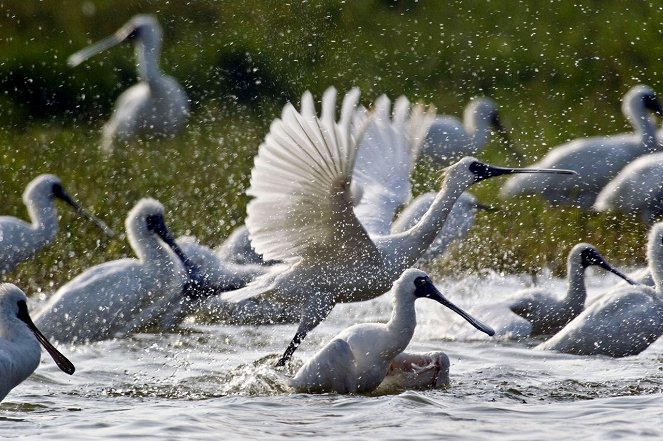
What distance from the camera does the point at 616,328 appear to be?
7773 mm

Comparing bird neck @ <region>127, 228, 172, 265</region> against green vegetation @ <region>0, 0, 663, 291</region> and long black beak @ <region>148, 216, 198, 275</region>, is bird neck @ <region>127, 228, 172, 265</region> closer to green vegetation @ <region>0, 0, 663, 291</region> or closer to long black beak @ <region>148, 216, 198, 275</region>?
long black beak @ <region>148, 216, 198, 275</region>

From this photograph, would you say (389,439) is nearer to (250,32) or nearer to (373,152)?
(373,152)

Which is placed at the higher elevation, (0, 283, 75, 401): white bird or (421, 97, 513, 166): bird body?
(421, 97, 513, 166): bird body

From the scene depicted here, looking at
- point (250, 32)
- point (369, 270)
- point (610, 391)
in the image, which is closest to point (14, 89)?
point (250, 32)

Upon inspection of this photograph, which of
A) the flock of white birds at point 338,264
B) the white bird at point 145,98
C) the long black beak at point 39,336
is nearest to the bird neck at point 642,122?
the flock of white birds at point 338,264

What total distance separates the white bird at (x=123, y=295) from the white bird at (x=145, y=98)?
4778mm

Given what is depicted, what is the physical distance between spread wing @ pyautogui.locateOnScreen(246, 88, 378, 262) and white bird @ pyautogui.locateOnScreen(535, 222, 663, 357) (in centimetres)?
125

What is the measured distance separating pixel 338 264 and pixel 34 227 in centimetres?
293

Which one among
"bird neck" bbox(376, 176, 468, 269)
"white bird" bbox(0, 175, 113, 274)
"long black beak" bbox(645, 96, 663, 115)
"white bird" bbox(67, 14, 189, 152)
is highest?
"white bird" bbox(67, 14, 189, 152)

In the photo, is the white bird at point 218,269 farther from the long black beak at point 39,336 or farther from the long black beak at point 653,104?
the long black beak at point 653,104

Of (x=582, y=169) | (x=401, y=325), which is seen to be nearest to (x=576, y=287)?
(x=401, y=325)

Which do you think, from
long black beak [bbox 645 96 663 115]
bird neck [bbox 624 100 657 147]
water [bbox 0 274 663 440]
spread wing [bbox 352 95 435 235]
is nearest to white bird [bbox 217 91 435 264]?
spread wing [bbox 352 95 435 235]

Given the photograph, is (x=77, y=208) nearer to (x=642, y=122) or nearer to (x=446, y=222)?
(x=446, y=222)

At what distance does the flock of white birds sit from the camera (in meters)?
6.66
